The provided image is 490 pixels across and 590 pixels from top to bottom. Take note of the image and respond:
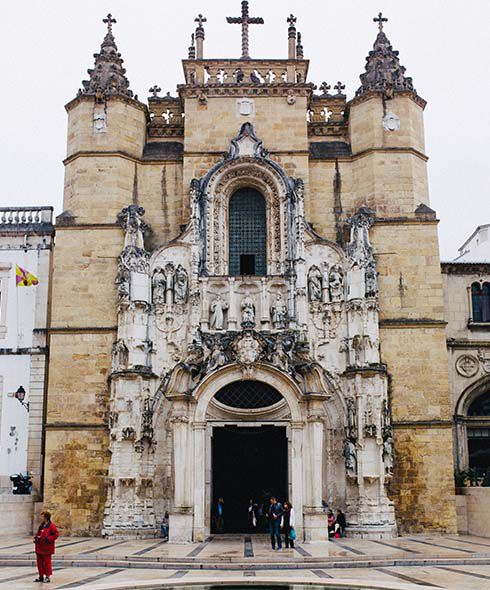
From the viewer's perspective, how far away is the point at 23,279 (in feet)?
101

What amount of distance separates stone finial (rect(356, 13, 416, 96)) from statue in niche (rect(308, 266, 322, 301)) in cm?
730

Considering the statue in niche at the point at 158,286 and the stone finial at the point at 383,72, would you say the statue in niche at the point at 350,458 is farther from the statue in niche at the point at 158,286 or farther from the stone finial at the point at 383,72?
the stone finial at the point at 383,72

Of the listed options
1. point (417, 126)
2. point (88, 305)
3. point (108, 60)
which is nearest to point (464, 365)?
point (417, 126)

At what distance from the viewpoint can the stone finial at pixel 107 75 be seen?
99.7ft

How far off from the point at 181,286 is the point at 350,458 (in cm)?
827

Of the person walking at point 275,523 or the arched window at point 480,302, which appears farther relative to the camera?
the arched window at point 480,302

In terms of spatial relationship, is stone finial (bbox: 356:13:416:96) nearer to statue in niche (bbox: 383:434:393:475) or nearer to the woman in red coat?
statue in niche (bbox: 383:434:393:475)

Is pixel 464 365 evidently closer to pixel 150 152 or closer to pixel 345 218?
pixel 345 218

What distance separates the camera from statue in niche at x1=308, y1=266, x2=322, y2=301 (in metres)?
28.3

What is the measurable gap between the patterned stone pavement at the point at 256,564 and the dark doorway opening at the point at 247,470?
302 centimetres

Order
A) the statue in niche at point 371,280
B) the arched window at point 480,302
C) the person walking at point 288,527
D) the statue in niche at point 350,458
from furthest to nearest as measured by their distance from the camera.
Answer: the arched window at point 480,302 < the statue in niche at point 371,280 < the statue in niche at point 350,458 < the person walking at point 288,527

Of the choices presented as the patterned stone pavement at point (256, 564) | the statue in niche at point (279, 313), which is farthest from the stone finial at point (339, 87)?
the patterned stone pavement at point (256, 564)

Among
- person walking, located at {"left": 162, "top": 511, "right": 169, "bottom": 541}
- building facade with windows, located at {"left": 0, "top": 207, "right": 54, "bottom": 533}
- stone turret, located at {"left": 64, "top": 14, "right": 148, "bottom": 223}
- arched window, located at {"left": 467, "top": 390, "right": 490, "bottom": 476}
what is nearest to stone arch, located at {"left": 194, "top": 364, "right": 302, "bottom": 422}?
person walking, located at {"left": 162, "top": 511, "right": 169, "bottom": 541}

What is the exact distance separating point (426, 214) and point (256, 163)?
252 inches
